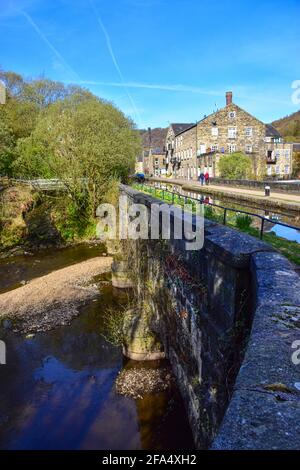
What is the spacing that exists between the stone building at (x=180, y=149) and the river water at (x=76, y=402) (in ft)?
144

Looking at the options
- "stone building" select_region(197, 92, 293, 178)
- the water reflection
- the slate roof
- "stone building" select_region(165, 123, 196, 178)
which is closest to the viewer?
the water reflection

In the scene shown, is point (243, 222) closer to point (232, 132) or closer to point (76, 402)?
point (76, 402)

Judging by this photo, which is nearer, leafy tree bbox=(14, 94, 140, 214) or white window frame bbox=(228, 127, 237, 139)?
leafy tree bbox=(14, 94, 140, 214)

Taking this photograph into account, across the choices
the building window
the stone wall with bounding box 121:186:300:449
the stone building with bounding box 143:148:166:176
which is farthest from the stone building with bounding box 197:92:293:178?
the stone wall with bounding box 121:186:300:449

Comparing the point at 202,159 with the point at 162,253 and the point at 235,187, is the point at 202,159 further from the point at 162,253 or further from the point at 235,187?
the point at 162,253

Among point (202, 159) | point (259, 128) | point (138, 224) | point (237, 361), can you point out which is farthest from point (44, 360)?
point (259, 128)

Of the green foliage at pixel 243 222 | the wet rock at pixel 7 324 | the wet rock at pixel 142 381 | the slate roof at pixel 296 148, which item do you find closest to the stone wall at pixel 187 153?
the slate roof at pixel 296 148

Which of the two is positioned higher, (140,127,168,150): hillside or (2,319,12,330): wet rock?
(140,127,168,150): hillside

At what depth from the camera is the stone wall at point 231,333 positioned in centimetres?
164

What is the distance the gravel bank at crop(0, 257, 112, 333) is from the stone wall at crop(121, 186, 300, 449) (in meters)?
4.11

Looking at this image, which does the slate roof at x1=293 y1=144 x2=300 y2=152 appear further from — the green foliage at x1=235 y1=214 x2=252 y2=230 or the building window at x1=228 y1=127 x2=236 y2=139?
the green foliage at x1=235 y1=214 x2=252 y2=230

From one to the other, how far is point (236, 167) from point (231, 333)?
3470 centimetres

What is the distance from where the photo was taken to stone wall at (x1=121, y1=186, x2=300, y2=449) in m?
1.64

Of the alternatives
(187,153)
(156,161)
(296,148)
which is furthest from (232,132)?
(156,161)
